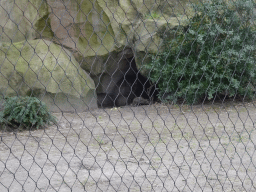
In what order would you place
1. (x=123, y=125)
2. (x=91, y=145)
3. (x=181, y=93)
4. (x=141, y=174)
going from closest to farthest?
1. (x=141, y=174)
2. (x=91, y=145)
3. (x=123, y=125)
4. (x=181, y=93)

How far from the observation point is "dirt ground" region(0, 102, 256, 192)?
309 cm

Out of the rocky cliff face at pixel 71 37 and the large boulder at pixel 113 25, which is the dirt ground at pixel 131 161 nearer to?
the rocky cliff face at pixel 71 37

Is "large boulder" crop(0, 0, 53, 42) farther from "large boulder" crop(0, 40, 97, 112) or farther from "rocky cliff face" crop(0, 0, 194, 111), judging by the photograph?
"large boulder" crop(0, 40, 97, 112)

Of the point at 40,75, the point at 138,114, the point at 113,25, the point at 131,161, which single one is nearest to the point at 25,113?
the point at 40,75

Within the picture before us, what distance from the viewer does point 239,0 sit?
6125mm

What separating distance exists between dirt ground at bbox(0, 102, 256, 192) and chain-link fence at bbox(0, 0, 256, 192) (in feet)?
0.05

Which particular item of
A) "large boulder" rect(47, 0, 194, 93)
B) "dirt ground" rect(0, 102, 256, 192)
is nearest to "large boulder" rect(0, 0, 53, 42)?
"large boulder" rect(47, 0, 194, 93)

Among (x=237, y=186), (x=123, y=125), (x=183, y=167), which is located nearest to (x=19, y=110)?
(x=123, y=125)

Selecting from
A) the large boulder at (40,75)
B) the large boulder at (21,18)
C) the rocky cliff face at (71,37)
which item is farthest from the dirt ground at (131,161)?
the large boulder at (21,18)

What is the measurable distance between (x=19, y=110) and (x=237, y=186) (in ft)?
12.2

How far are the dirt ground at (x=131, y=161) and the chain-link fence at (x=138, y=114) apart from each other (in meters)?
0.02

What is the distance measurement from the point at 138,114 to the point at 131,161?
2.79 meters

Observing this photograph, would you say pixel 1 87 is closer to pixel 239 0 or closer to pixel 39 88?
pixel 39 88

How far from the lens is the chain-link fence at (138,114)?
3.30 metres
